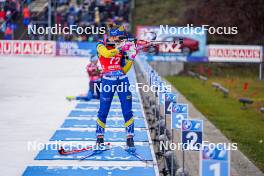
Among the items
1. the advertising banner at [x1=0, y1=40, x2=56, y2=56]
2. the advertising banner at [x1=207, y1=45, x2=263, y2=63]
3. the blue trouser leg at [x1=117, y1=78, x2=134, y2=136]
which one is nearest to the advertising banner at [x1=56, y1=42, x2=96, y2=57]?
the advertising banner at [x1=0, y1=40, x2=56, y2=56]

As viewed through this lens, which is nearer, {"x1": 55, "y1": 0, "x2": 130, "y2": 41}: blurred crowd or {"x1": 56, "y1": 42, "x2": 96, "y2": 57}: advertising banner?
{"x1": 55, "y1": 0, "x2": 130, "y2": 41}: blurred crowd

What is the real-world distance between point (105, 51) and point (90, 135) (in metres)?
3.02

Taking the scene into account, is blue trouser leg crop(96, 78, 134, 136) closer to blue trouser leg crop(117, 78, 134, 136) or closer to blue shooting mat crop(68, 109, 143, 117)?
blue trouser leg crop(117, 78, 134, 136)

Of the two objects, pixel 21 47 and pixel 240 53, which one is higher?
pixel 21 47

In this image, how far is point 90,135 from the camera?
13.4 m

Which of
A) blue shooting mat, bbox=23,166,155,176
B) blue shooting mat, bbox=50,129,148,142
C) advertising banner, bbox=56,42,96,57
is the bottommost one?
blue shooting mat, bbox=23,166,155,176

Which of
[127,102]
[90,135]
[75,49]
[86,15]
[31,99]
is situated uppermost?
[86,15]

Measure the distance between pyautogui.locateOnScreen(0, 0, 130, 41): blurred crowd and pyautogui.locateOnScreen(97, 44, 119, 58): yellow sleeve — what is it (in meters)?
18.3

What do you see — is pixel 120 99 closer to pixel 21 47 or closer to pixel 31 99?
pixel 31 99

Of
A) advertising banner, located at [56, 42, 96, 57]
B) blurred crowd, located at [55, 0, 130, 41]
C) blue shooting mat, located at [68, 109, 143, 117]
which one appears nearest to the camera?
blue shooting mat, located at [68, 109, 143, 117]

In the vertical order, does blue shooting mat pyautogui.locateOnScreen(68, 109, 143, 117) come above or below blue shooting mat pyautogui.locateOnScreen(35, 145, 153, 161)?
above

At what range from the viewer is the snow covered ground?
12.0 meters

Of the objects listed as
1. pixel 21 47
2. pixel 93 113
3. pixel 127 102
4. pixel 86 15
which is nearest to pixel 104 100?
pixel 127 102

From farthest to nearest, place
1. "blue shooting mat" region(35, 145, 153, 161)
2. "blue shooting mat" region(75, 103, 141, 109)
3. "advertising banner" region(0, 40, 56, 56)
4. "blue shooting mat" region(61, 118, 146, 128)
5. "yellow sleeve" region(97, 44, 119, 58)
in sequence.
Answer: "advertising banner" region(0, 40, 56, 56) < "blue shooting mat" region(75, 103, 141, 109) < "blue shooting mat" region(61, 118, 146, 128) < "blue shooting mat" region(35, 145, 153, 161) < "yellow sleeve" region(97, 44, 119, 58)
